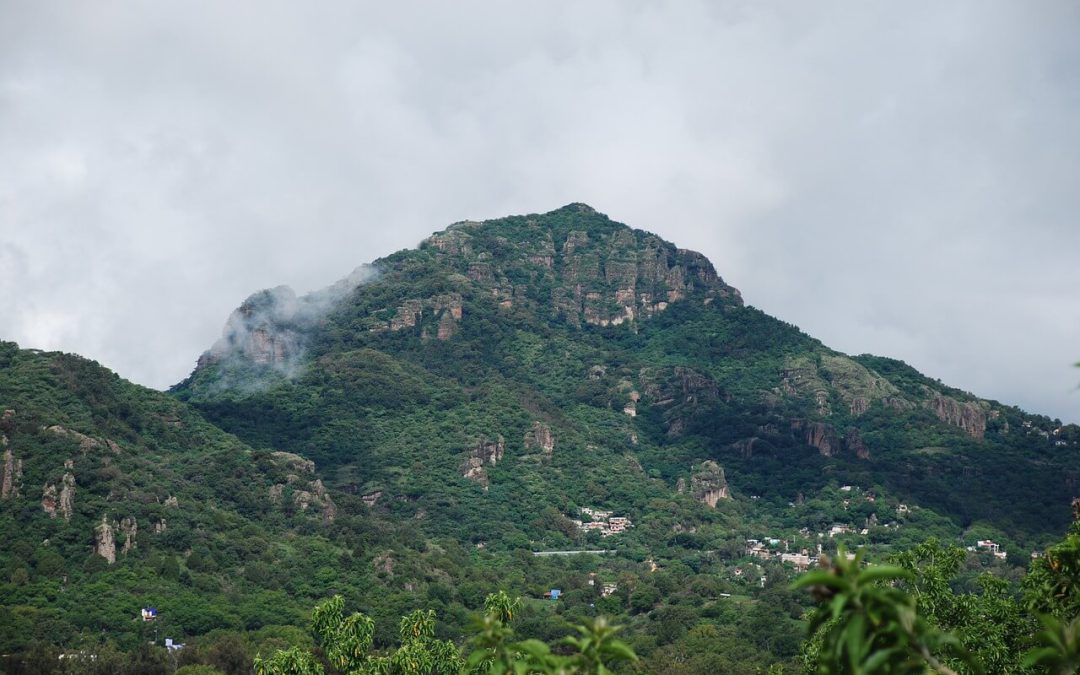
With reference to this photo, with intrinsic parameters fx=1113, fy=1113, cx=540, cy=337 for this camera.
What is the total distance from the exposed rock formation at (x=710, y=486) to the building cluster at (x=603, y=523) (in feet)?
51.2

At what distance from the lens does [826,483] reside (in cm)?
17012

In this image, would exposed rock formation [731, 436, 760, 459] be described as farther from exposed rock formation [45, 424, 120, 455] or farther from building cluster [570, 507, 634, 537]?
exposed rock formation [45, 424, 120, 455]

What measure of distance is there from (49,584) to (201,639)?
49.9 ft

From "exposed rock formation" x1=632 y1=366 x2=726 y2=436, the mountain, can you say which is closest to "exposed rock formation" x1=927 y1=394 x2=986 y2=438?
the mountain

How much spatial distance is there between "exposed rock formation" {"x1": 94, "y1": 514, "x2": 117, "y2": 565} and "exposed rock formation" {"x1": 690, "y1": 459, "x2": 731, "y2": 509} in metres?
90.7

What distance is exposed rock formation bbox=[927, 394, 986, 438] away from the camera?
18950cm

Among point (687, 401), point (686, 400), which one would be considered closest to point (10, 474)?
point (687, 401)

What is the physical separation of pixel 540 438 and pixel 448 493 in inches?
891

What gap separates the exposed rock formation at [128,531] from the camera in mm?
97875

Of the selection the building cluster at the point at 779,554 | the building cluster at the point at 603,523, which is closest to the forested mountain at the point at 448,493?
the building cluster at the point at 603,523

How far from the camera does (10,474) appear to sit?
98.5 meters

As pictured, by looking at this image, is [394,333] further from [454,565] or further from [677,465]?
[454,565]

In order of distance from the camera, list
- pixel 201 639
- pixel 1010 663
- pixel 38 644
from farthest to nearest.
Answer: pixel 201 639 < pixel 38 644 < pixel 1010 663

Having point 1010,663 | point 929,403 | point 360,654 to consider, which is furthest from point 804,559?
point 1010,663
